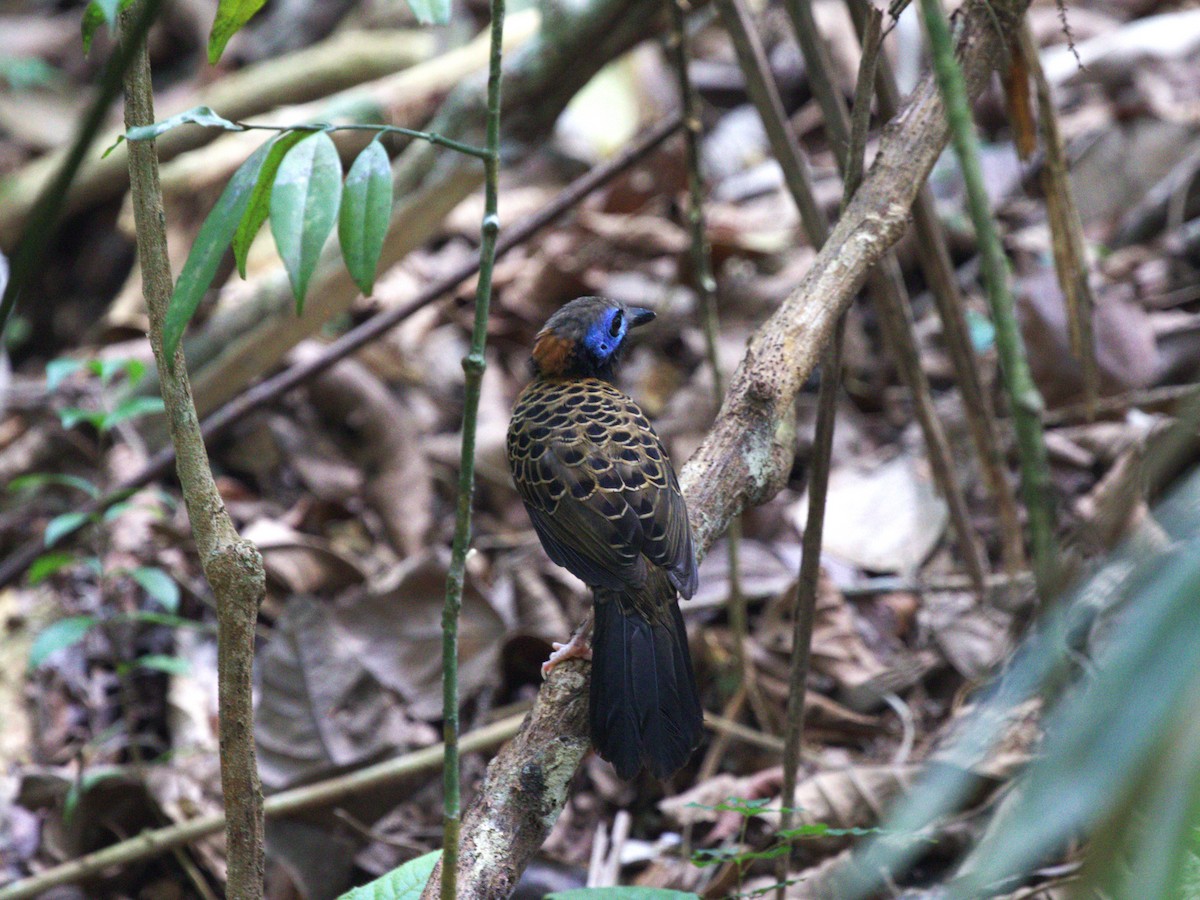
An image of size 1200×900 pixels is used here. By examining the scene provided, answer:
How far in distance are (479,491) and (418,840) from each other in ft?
6.60

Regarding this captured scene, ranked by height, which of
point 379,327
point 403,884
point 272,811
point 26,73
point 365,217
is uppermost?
point 26,73

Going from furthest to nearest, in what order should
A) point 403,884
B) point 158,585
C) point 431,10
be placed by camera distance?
1. point 158,585
2. point 403,884
3. point 431,10

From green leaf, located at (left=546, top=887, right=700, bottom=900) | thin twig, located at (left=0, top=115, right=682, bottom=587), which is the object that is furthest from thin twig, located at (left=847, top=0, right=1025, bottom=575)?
green leaf, located at (left=546, top=887, right=700, bottom=900)

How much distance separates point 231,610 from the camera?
183 centimetres

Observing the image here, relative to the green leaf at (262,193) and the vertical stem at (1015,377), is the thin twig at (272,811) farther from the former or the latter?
the vertical stem at (1015,377)

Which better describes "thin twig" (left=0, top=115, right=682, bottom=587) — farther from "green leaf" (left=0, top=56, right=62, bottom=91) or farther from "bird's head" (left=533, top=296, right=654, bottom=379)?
"green leaf" (left=0, top=56, right=62, bottom=91)

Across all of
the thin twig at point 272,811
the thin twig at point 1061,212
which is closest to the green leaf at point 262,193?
the thin twig at point 272,811

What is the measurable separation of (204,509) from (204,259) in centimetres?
45

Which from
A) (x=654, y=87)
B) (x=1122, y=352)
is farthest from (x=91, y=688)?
(x=654, y=87)

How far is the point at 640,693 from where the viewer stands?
93.7 inches

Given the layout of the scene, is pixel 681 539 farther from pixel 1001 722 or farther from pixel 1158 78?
pixel 1158 78

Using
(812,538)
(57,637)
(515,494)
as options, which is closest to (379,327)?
(515,494)

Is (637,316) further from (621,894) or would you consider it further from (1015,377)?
(1015,377)

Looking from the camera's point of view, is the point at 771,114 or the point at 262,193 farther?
the point at 771,114
